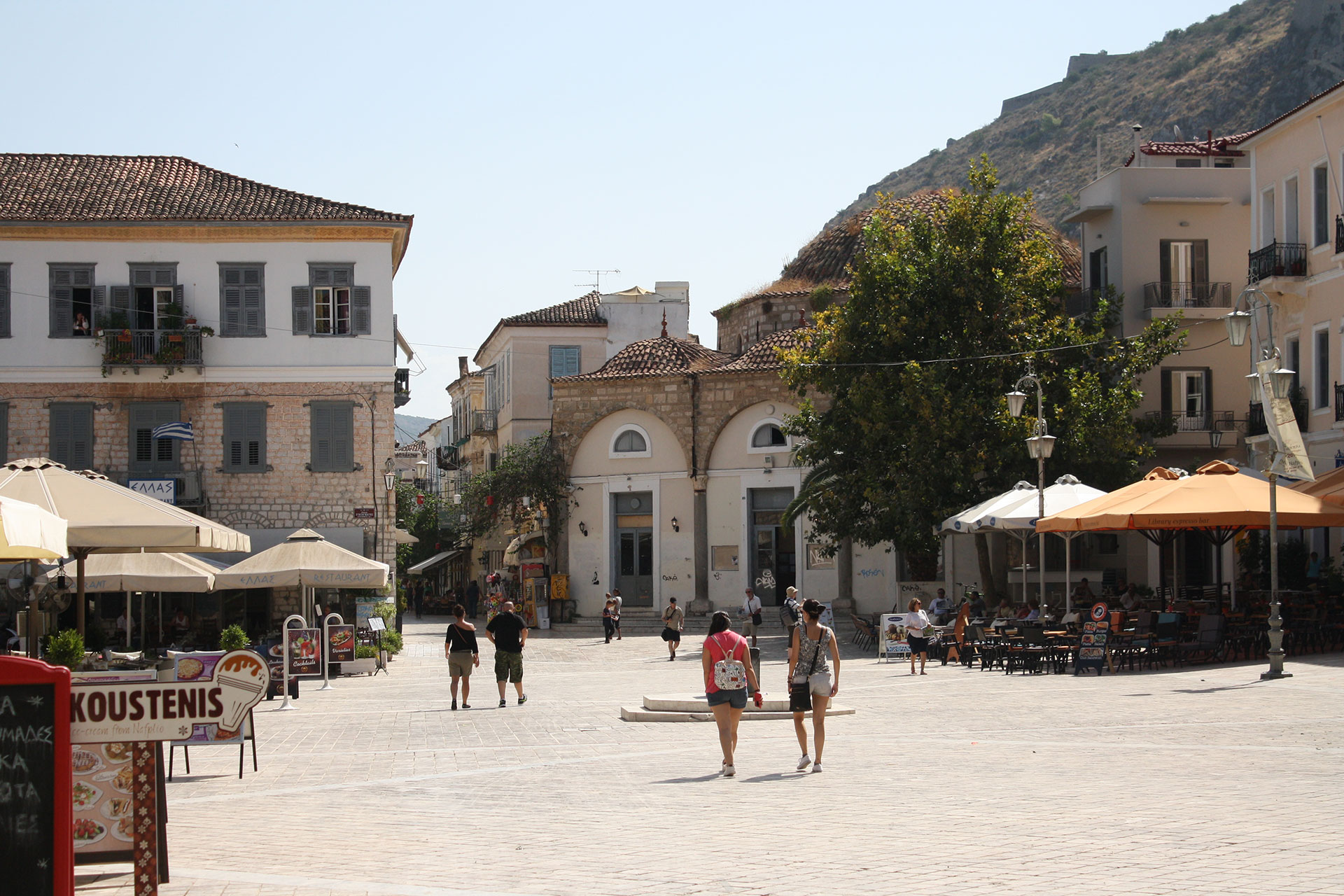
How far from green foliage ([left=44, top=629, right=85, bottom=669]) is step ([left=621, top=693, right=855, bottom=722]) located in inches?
264

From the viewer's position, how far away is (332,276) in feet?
113

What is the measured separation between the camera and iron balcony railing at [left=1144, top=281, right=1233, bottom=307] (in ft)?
124

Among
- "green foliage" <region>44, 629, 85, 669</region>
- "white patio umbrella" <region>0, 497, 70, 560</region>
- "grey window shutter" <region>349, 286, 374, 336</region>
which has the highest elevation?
"grey window shutter" <region>349, 286, 374, 336</region>

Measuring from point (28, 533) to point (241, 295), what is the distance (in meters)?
25.3

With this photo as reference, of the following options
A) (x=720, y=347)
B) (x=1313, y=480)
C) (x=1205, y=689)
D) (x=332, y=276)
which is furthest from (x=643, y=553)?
(x=1205, y=689)

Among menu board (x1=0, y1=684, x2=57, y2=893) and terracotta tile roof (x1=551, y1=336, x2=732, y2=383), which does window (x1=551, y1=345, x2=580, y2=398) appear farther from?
menu board (x1=0, y1=684, x2=57, y2=893)

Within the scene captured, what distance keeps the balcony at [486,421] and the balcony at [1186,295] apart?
30.4 m

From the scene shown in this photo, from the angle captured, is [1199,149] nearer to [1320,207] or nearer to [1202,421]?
[1202,421]

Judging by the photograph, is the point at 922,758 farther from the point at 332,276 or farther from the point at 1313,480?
the point at 332,276

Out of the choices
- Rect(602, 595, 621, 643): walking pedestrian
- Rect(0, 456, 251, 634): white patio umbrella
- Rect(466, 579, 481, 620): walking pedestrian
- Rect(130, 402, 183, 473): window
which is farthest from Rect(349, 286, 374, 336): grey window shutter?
Rect(0, 456, 251, 634): white patio umbrella

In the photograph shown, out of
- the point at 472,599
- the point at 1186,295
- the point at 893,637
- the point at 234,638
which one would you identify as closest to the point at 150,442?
the point at 234,638

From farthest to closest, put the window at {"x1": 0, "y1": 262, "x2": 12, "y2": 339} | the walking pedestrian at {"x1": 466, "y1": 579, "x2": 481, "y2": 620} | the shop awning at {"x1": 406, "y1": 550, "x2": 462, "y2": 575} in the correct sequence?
1. the shop awning at {"x1": 406, "y1": 550, "x2": 462, "y2": 575}
2. the walking pedestrian at {"x1": 466, "y1": 579, "x2": 481, "y2": 620}
3. the window at {"x1": 0, "y1": 262, "x2": 12, "y2": 339}

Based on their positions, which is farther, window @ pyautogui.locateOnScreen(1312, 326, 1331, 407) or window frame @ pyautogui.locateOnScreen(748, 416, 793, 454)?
window frame @ pyautogui.locateOnScreen(748, 416, 793, 454)

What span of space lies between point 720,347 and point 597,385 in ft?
24.6
